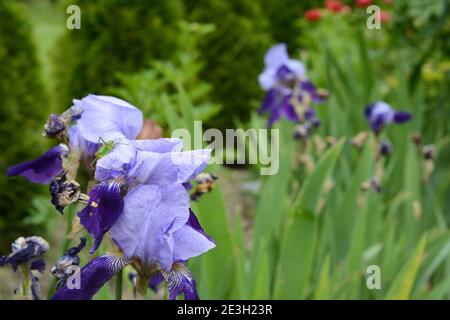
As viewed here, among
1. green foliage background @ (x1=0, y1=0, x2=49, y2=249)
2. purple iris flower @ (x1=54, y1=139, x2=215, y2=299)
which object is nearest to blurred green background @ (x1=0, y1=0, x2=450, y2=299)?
green foliage background @ (x1=0, y1=0, x2=49, y2=249)

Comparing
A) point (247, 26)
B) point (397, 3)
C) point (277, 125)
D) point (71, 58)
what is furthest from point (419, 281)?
point (247, 26)

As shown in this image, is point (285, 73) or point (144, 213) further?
point (285, 73)

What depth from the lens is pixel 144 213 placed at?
899 millimetres

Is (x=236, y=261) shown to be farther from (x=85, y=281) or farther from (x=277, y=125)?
(x=277, y=125)

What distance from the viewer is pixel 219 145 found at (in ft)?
13.1

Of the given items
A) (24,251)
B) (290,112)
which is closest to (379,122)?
(290,112)

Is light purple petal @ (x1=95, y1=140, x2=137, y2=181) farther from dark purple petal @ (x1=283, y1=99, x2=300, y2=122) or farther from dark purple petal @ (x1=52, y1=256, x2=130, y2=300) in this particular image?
dark purple petal @ (x1=283, y1=99, x2=300, y2=122)

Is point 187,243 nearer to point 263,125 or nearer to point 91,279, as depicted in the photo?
point 91,279

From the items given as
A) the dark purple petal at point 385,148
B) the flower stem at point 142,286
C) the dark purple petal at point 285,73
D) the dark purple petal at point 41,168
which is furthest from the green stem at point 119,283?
the dark purple petal at point 285,73

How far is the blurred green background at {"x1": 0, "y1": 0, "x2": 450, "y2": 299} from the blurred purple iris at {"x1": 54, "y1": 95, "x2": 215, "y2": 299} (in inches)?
22.3

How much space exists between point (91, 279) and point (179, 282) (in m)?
0.13

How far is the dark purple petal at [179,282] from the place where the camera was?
944mm
